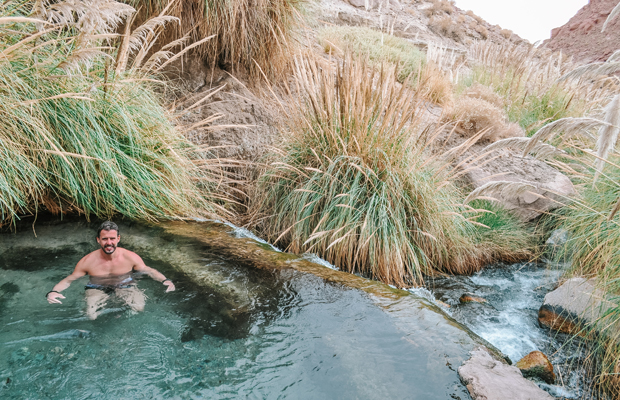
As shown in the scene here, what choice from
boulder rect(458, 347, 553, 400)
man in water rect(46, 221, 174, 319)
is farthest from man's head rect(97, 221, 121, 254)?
boulder rect(458, 347, 553, 400)

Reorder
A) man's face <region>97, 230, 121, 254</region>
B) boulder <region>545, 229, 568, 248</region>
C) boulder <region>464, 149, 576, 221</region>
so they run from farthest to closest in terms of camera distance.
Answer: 1. boulder <region>464, 149, 576, 221</region>
2. boulder <region>545, 229, 568, 248</region>
3. man's face <region>97, 230, 121, 254</region>

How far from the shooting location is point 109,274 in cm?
243

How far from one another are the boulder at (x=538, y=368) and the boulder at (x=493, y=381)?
43 cm

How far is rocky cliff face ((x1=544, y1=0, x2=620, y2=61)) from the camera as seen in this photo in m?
18.2

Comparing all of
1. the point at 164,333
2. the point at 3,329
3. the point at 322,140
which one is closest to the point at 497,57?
the point at 322,140

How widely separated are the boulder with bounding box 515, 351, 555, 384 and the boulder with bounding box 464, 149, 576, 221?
2.38 metres

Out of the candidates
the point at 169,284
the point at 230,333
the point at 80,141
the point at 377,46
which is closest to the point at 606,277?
the point at 230,333

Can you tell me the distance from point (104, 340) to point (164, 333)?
281 mm

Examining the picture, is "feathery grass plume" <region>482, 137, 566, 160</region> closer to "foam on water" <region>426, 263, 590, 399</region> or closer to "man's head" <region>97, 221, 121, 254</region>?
"foam on water" <region>426, 263, 590, 399</region>

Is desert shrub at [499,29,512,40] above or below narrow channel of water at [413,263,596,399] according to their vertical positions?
above

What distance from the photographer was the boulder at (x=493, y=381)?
1725 millimetres

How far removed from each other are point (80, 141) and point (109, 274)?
1124mm

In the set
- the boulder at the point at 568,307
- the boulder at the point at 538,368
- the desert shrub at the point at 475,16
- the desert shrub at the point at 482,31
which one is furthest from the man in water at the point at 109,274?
the desert shrub at the point at 475,16

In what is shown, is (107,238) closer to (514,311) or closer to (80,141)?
(80,141)
